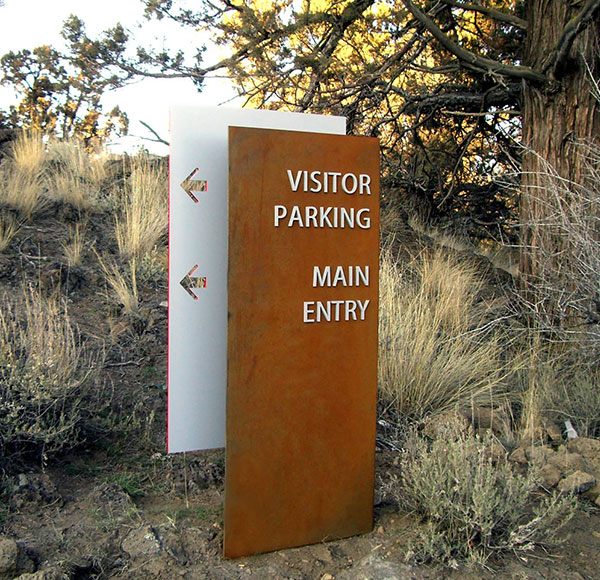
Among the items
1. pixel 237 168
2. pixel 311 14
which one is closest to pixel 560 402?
pixel 237 168

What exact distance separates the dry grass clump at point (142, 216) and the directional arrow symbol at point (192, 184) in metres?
3.92

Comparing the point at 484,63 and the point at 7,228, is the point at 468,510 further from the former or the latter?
the point at 7,228

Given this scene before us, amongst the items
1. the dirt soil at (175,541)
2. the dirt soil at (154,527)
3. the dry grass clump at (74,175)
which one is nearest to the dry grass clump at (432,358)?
the dirt soil at (154,527)

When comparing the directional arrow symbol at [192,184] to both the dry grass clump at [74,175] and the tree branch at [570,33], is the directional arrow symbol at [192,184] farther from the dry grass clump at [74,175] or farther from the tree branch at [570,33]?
the dry grass clump at [74,175]

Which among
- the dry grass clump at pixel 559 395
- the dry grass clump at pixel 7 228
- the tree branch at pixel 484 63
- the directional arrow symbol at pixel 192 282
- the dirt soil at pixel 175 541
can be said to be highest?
the tree branch at pixel 484 63

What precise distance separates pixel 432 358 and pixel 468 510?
2303 mm

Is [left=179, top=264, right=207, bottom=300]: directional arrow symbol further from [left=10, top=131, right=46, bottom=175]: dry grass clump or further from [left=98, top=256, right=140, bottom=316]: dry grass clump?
[left=10, top=131, right=46, bottom=175]: dry grass clump

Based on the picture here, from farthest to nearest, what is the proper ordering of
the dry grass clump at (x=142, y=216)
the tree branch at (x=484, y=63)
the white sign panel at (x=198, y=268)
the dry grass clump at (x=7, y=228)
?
the dry grass clump at (x=142, y=216)
the dry grass clump at (x=7, y=228)
the tree branch at (x=484, y=63)
the white sign panel at (x=198, y=268)

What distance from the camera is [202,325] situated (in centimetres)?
331

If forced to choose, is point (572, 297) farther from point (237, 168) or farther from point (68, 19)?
point (68, 19)

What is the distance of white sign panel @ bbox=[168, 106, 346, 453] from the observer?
3209 mm

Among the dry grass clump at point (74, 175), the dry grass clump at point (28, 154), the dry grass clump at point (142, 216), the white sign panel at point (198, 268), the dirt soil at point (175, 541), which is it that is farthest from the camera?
the dry grass clump at point (28, 154)

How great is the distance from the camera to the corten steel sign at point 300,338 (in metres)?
3.01

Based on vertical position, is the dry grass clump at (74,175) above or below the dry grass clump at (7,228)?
above
